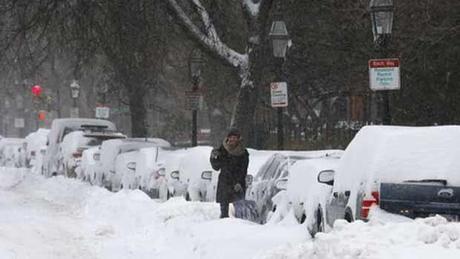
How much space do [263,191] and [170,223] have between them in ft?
5.09

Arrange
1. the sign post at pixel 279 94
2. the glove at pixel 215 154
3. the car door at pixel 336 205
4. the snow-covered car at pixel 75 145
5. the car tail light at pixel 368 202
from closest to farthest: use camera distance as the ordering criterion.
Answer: the car tail light at pixel 368 202 → the car door at pixel 336 205 → the glove at pixel 215 154 → the sign post at pixel 279 94 → the snow-covered car at pixel 75 145

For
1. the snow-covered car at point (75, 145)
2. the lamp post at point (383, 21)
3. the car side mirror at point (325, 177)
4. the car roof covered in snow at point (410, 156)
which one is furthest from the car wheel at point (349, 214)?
the snow-covered car at point (75, 145)

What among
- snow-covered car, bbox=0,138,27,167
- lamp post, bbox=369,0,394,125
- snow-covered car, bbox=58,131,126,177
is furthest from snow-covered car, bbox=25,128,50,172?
lamp post, bbox=369,0,394,125

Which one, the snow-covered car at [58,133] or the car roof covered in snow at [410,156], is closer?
the car roof covered in snow at [410,156]

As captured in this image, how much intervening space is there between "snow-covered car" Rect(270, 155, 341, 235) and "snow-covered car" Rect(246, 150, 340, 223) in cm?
57

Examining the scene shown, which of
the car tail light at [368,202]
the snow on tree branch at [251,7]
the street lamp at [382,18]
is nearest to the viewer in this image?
the car tail light at [368,202]

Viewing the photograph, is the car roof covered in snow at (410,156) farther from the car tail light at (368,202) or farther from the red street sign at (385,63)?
the red street sign at (385,63)

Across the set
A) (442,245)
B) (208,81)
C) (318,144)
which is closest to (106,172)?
(318,144)

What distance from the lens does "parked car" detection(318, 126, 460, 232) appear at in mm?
8031

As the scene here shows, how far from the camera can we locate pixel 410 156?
826cm

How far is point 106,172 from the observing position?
72.1ft

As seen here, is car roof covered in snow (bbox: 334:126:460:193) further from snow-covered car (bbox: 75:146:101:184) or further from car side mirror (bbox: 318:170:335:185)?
snow-covered car (bbox: 75:146:101:184)

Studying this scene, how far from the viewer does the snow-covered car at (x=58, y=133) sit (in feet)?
90.5

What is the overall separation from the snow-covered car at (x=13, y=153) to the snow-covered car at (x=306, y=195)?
26289mm
